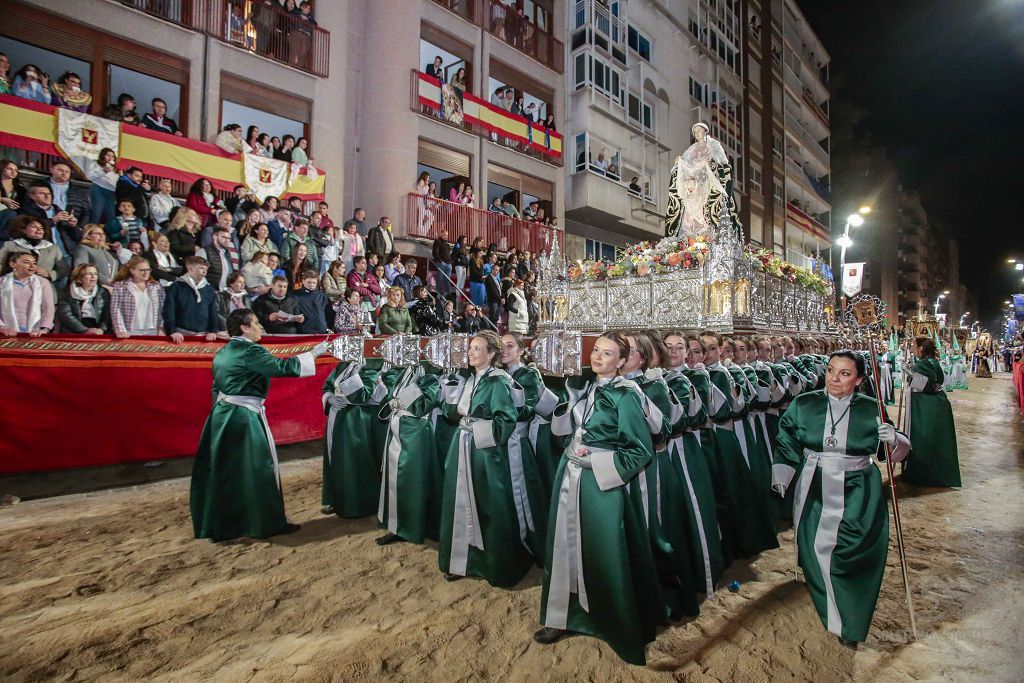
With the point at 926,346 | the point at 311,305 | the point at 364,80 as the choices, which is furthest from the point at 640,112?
the point at 311,305

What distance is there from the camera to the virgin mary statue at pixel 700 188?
10.3 metres

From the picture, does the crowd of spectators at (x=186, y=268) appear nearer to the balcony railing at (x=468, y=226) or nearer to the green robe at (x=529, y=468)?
the balcony railing at (x=468, y=226)

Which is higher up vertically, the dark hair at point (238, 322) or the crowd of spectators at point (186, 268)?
the crowd of spectators at point (186, 268)

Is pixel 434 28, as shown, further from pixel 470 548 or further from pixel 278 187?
pixel 470 548

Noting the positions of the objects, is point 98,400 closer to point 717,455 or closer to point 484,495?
point 484,495

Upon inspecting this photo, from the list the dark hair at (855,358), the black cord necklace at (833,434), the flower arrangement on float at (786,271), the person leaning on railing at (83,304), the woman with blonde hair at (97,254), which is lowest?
the black cord necklace at (833,434)

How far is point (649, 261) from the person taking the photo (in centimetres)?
988

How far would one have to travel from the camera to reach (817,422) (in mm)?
3316

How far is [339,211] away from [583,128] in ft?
33.9

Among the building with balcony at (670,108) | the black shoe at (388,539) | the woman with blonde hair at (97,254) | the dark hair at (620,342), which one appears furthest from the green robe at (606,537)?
the building with balcony at (670,108)

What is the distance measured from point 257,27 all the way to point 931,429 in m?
15.9

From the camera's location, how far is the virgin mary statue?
407 inches

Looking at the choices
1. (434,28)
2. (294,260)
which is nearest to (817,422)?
(294,260)

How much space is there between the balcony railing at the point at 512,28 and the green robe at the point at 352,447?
595 inches
